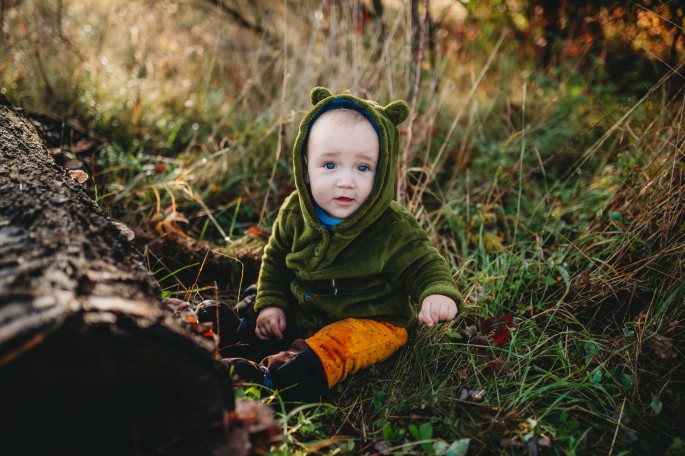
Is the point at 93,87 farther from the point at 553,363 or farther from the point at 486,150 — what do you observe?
the point at 553,363

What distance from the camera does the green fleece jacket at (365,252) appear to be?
2.02 metres

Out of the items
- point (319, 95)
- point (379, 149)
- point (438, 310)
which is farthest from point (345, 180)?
point (438, 310)

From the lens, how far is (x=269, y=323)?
223cm

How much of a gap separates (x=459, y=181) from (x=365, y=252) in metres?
1.64

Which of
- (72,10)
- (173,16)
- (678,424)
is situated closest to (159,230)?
(678,424)

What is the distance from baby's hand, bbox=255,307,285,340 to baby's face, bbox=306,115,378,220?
60cm

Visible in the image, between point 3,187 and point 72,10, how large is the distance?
5.03 m

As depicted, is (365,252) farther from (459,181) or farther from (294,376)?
(459,181)

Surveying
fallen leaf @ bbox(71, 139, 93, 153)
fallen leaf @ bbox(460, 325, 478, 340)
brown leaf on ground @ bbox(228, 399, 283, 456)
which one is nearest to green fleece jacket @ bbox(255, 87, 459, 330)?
fallen leaf @ bbox(460, 325, 478, 340)

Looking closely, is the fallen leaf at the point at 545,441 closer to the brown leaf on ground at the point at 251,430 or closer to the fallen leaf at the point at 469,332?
the fallen leaf at the point at 469,332

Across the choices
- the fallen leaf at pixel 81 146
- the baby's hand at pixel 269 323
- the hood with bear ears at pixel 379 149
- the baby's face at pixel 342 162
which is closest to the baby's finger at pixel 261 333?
the baby's hand at pixel 269 323

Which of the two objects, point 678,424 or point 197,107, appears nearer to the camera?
point 678,424

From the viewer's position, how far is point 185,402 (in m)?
1.21

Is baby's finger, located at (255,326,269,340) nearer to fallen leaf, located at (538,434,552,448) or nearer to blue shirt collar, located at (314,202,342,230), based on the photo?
blue shirt collar, located at (314,202,342,230)
